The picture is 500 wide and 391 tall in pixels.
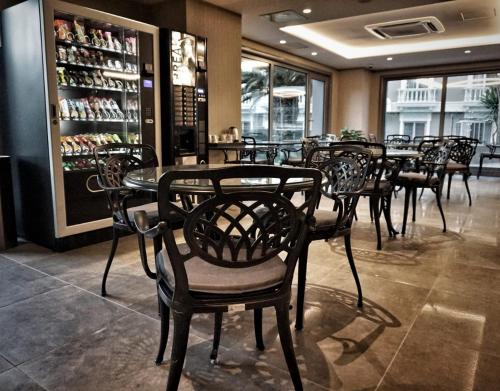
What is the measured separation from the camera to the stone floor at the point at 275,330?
1.68m

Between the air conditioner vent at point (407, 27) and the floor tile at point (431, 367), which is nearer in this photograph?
the floor tile at point (431, 367)

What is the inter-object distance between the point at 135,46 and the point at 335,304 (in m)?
3.08

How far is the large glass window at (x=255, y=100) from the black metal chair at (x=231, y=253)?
6289 millimetres

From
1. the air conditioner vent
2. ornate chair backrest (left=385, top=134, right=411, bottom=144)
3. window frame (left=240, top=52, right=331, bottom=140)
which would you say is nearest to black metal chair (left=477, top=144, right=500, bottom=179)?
ornate chair backrest (left=385, top=134, right=411, bottom=144)

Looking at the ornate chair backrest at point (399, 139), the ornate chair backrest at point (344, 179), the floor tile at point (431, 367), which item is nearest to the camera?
Result: the floor tile at point (431, 367)

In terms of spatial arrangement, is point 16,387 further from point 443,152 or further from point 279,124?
point 279,124

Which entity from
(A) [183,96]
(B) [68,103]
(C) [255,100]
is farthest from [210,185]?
(C) [255,100]

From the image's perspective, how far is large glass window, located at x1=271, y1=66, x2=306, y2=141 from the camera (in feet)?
26.9

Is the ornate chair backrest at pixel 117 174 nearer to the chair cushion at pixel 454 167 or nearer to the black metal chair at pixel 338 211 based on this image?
the black metal chair at pixel 338 211

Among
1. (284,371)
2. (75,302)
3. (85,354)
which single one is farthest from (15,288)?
(284,371)

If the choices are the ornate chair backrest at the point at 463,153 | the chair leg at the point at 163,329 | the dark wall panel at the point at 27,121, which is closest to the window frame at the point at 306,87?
the ornate chair backrest at the point at 463,153

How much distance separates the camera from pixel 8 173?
349 centimetres

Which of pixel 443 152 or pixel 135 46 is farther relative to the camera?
pixel 443 152

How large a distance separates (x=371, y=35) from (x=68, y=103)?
5.70 m
